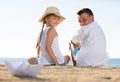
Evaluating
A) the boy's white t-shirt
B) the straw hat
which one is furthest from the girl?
the boy's white t-shirt

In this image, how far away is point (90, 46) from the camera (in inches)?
361

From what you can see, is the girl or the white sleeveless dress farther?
the white sleeveless dress

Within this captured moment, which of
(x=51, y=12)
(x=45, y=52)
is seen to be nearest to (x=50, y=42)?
(x=45, y=52)

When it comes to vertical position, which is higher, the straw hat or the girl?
the straw hat

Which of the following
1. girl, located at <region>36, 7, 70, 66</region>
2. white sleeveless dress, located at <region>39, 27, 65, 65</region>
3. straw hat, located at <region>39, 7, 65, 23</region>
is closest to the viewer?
girl, located at <region>36, 7, 70, 66</region>

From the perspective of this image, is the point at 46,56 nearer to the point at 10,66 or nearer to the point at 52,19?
the point at 52,19

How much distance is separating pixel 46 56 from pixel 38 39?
1.68ft

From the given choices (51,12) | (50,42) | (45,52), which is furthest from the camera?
(51,12)

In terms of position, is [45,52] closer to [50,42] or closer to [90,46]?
[50,42]

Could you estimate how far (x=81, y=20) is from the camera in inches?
370

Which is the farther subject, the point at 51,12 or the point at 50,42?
the point at 51,12

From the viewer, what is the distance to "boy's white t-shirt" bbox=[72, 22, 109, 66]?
29.9ft

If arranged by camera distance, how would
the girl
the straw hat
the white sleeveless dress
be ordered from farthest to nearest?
the straw hat, the white sleeveless dress, the girl

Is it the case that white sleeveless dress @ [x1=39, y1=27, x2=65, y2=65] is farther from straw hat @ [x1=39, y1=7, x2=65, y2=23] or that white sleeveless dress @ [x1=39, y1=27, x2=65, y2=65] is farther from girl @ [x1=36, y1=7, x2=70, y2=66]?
straw hat @ [x1=39, y1=7, x2=65, y2=23]
